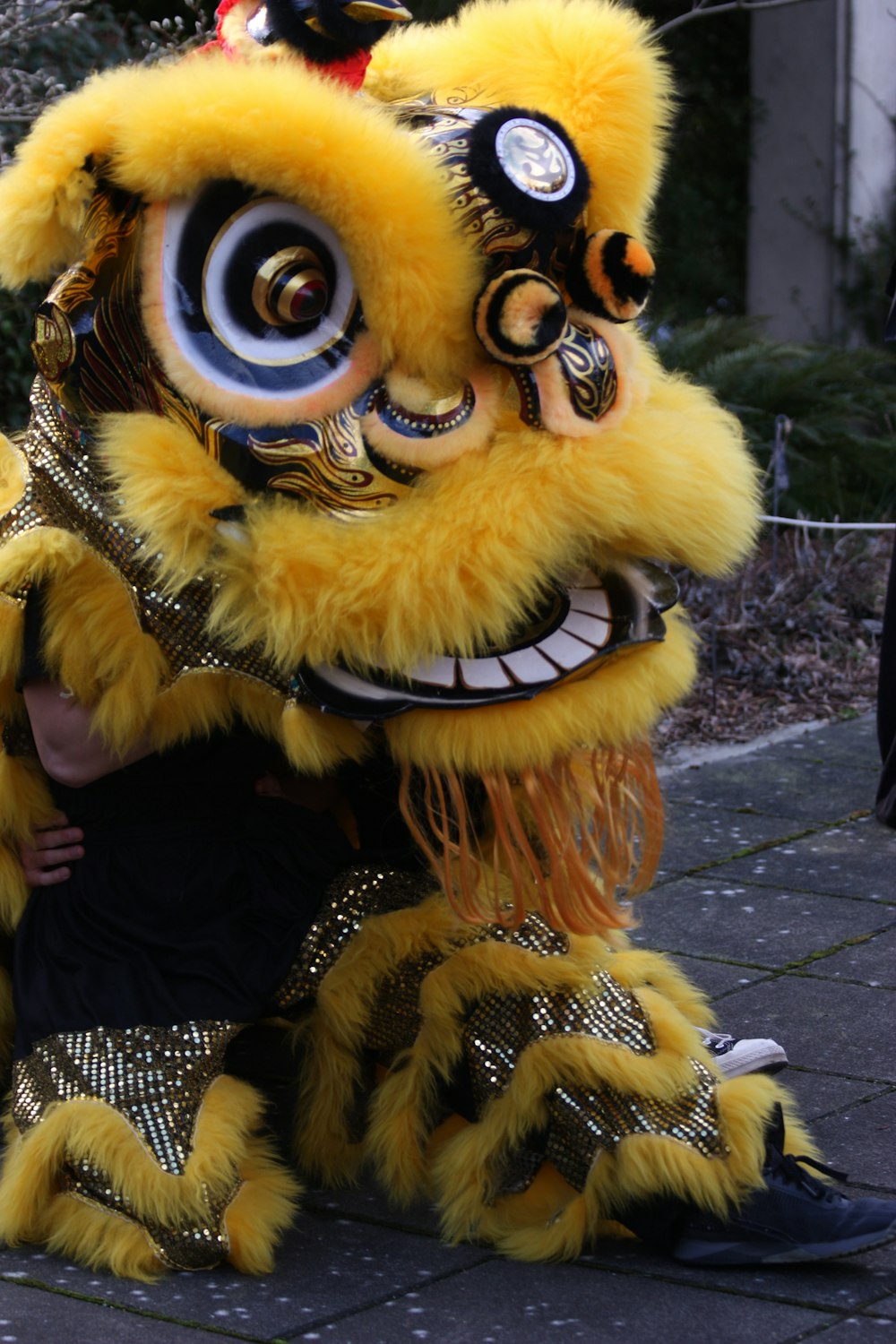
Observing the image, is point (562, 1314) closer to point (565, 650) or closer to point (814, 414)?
point (565, 650)

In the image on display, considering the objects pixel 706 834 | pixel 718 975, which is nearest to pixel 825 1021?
pixel 718 975

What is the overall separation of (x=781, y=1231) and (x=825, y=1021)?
100cm

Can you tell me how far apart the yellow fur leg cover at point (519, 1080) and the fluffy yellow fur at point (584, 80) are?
3.40ft

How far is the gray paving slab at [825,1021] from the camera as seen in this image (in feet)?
10.2

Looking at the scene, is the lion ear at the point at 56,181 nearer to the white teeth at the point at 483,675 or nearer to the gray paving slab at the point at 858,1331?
the white teeth at the point at 483,675

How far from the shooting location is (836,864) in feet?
14.2

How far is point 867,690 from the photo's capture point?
20.2 ft

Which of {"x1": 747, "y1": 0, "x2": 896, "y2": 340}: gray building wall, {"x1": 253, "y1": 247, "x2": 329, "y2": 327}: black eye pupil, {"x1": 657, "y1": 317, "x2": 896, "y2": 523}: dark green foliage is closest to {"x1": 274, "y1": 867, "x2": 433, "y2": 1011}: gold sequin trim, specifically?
{"x1": 253, "y1": 247, "x2": 329, "y2": 327}: black eye pupil

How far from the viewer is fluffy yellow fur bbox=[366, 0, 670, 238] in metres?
2.40

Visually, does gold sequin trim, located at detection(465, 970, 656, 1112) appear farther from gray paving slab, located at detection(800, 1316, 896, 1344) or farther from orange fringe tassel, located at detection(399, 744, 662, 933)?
gray paving slab, located at detection(800, 1316, 896, 1344)

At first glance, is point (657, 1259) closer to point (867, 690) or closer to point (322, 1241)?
point (322, 1241)

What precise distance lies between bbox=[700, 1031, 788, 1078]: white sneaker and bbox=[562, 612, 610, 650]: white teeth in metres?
0.70

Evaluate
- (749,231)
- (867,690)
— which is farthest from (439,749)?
(749,231)

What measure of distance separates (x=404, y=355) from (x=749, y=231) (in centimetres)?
848
